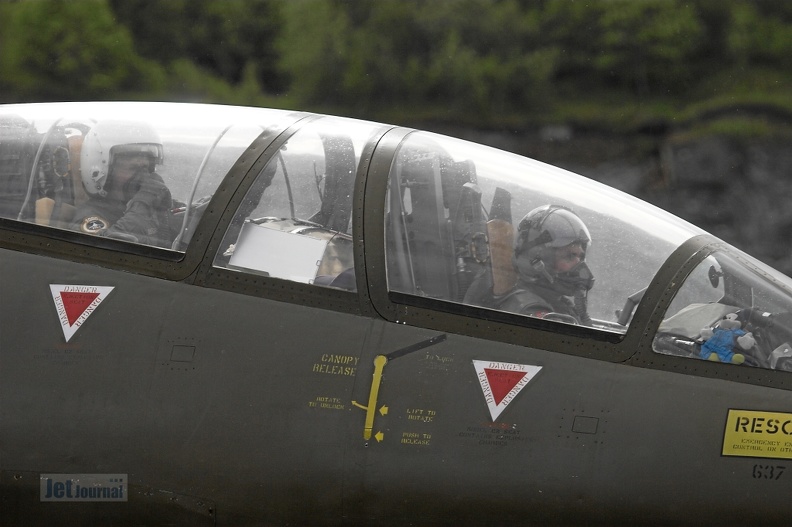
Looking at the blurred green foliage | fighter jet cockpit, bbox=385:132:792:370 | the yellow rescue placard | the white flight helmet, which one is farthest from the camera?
the blurred green foliage

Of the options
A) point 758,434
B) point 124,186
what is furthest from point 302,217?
point 758,434

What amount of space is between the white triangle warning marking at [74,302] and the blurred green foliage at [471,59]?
22.3 metres

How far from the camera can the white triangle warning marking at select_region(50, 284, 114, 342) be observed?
4453 mm

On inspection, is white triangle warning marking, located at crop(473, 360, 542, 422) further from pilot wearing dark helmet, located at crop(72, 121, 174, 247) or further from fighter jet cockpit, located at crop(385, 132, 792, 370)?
pilot wearing dark helmet, located at crop(72, 121, 174, 247)

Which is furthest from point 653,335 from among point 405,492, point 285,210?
point 285,210

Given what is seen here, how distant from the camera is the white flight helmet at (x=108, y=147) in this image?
4895mm

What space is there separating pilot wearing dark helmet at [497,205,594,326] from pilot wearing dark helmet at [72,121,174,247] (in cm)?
186

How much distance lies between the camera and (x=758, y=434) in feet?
14.0

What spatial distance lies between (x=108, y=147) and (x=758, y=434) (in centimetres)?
380

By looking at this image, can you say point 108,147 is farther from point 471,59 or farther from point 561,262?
point 471,59

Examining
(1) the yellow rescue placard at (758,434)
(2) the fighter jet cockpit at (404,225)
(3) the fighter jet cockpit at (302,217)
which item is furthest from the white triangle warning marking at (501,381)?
(1) the yellow rescue placard at (758,434)

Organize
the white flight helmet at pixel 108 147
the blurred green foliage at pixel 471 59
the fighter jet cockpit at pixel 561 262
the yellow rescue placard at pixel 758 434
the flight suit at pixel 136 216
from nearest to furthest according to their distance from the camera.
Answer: the yellow rescue placard at pixel 758 434, the fighter jet cockpit at pixel 561 262, the flight suit at pixel 136 216, the white flight helmet at pixel 108 147, the blurred green foliage at pixel 471 59

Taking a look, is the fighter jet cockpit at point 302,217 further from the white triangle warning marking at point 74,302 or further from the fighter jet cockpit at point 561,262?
the white triangle warning marking at point 74,302

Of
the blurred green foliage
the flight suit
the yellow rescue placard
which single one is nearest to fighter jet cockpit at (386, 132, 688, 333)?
the yellow rescue placard
